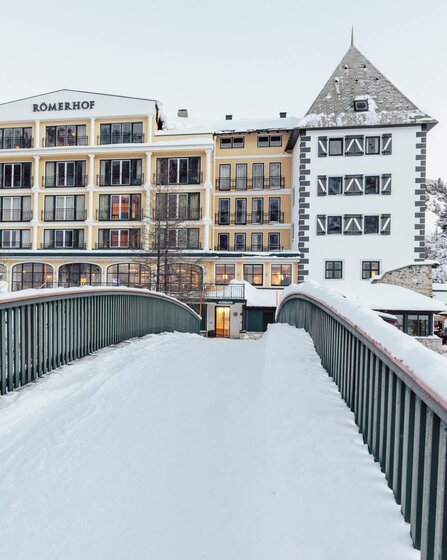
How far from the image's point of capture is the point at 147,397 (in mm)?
4934

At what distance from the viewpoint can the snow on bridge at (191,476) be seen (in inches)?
96.8

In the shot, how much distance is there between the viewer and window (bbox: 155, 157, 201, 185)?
38375 millimetres

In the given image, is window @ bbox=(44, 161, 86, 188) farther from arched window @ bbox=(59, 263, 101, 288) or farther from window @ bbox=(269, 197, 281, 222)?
window @ bbox=(269, 197, 281, 222)

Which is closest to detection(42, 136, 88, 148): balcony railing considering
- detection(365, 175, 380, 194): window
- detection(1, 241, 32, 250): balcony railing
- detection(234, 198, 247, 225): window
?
detection(1, 241, 32, 250): balcony railing

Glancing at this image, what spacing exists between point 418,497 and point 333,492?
64cm

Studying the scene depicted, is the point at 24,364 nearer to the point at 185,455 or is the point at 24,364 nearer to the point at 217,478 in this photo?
the point at 185,455

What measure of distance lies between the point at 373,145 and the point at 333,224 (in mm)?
6823

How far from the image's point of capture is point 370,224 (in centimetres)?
3256

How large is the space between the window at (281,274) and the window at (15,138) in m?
26.3

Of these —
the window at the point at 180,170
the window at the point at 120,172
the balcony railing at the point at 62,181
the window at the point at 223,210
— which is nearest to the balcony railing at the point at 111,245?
the window at the point at 120,172

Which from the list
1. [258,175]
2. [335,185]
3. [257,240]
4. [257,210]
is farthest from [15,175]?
[335,185]

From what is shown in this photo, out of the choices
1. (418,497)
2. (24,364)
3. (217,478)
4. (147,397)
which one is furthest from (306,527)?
(24,364)

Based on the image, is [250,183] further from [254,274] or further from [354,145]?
[354,145]

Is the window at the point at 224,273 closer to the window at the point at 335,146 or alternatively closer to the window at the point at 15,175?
the window at the point at 335,146
